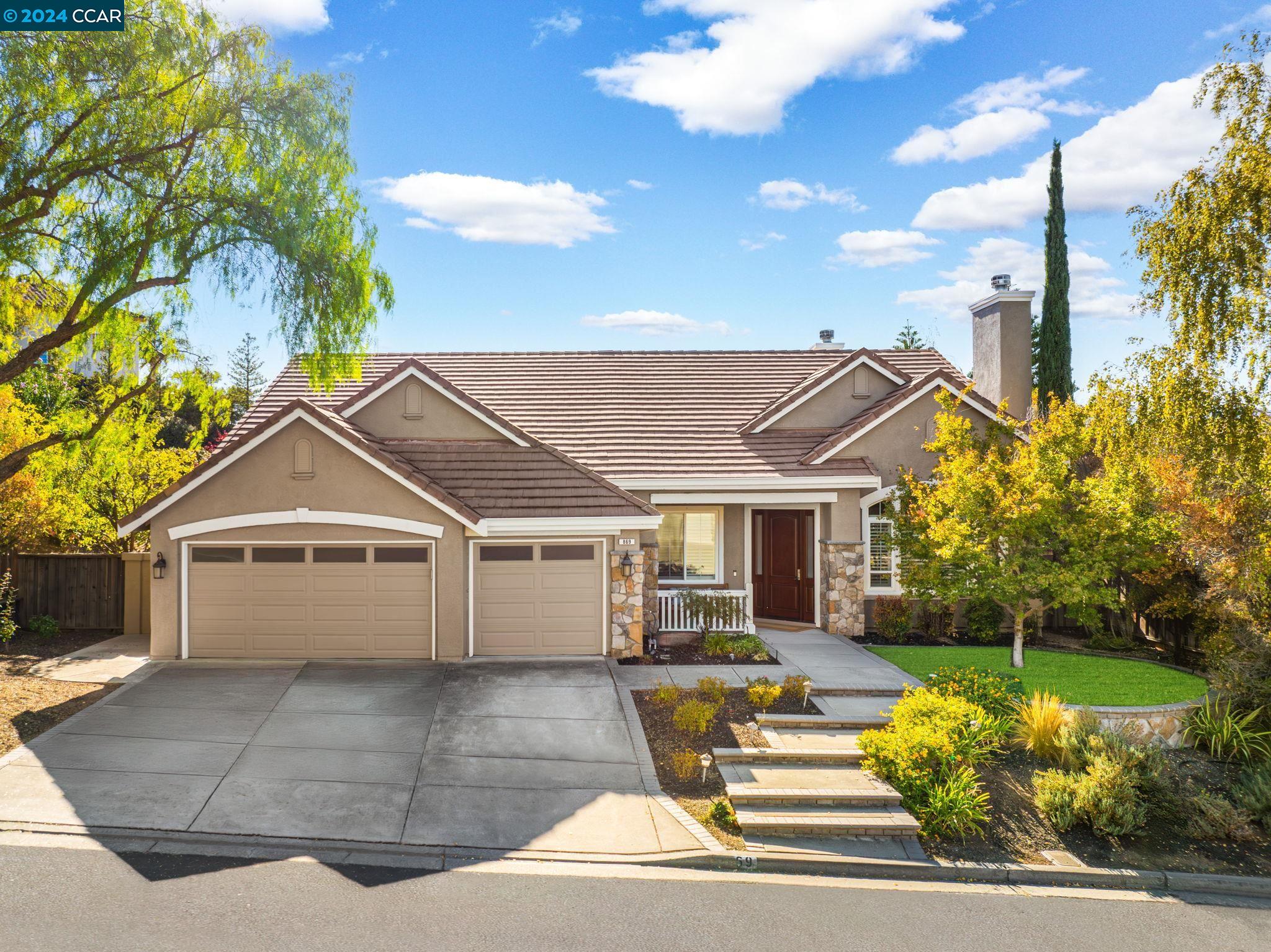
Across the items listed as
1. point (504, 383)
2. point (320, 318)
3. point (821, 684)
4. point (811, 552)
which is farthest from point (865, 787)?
point (504, 383)

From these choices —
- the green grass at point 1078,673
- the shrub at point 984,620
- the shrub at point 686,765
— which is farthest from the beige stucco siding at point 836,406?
the shrub at point 686,765

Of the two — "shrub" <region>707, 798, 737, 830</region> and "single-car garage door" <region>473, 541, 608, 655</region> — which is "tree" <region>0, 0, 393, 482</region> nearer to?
"single-car garage door" <region>473, 541, 608, 655</region>

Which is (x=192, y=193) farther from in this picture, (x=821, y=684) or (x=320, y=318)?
(x=821, y=684)

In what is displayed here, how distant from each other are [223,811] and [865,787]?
6392 mm

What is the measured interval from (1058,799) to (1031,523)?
513cm

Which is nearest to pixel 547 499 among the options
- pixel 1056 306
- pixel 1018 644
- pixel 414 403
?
pixel 414 403

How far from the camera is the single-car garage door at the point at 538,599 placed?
1352 centimetres

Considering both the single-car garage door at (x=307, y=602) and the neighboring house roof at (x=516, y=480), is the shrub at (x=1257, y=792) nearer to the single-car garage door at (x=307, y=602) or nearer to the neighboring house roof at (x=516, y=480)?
the neighboring house roof at (x=516, y=480)

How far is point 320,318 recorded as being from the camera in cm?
1195

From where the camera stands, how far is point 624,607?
13.7 metres

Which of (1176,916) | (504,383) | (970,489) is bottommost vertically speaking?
(1176,916)

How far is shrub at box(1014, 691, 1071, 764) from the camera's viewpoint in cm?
949

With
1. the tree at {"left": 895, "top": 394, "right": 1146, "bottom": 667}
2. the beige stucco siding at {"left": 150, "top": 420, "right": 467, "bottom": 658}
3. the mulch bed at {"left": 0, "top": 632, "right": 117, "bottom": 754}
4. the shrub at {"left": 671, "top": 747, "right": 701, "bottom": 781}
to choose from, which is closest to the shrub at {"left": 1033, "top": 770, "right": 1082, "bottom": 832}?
the shrub at {"left": 671, "top": 747, "right": 701, "bottom": 781}

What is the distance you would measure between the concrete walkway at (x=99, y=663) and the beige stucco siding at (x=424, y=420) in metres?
5.36
